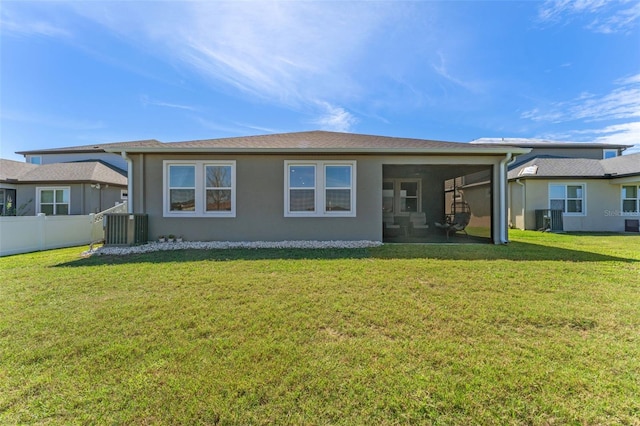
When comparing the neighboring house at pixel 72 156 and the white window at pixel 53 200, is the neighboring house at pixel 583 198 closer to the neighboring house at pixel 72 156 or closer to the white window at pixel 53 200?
the white window at pixel 53 200

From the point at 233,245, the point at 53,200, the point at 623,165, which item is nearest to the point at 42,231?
the point at 233,245

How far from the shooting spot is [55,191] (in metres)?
15.2

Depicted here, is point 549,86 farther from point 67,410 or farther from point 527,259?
point 67,410

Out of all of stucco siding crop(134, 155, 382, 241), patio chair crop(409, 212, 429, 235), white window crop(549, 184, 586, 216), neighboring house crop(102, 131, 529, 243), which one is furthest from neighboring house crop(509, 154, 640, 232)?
stucco siding crop(134, 155, 382, 241)

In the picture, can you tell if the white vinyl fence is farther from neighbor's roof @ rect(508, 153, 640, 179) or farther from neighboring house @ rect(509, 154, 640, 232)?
neighbor's roof @ rect(508, 153, 640, 179)

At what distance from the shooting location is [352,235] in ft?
29.2

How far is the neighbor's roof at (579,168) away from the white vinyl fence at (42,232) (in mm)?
19219

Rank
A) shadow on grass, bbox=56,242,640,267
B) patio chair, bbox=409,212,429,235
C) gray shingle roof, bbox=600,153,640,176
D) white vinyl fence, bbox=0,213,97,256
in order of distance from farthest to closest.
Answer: gray shingle roof, bbox=600,153,640,176 → patio chair, bbox=409,212,429,235 → white vinyl fence, bbox=0,213,97,256 → shadow on grass, bbox=56,242,640,267

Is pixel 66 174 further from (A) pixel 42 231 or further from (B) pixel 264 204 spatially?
(B) pixel 264 204

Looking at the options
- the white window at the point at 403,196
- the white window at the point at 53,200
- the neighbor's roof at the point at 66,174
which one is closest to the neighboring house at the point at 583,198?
the white window at the point at 403,196

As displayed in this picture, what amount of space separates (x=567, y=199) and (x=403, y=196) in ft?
28.9

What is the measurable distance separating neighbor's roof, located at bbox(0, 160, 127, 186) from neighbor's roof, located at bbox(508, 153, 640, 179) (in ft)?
73.6

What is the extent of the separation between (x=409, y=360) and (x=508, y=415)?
80 cm

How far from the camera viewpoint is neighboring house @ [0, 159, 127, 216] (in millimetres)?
14875
